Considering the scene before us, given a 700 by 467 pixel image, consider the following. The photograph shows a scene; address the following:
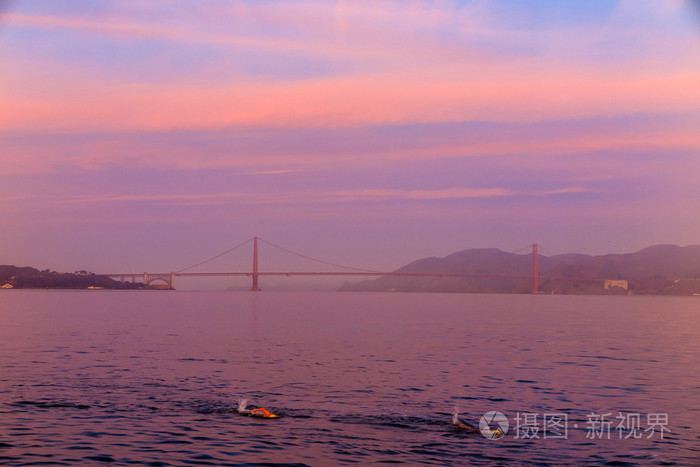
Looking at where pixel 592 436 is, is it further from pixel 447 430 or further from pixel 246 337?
pixel 246 337

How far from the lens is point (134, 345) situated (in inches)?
1553

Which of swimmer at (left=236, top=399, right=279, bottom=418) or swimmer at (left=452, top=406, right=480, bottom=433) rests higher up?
swimmer at (left=236, top=399, right=279, bottom=418)

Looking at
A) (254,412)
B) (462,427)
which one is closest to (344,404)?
(254,412)

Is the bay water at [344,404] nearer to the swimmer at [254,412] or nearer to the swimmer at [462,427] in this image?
the swimmer at [462,427]

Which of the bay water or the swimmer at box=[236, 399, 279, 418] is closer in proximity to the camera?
the bay water

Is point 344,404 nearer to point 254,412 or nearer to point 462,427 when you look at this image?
point 254,412

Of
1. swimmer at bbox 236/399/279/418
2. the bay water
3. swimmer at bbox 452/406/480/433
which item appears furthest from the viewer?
swimmer at bbox 236/399/279/418

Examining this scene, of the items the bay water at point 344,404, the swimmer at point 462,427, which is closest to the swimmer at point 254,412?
the bay water at point 344,404

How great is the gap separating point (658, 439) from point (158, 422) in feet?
39.5

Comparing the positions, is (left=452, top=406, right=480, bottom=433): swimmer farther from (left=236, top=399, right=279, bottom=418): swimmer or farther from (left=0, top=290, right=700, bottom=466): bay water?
(left=236, top=399, right=279, bottom=418): swimmer

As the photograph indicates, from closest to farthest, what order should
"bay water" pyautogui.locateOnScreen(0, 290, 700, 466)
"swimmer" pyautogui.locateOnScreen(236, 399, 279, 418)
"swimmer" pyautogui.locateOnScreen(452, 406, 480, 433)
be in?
"bay water" pyautogui.locateOnScreen(0, 290, 700, 466) → "swimmer" pyautogui.locateOnScreen(452, 406, 480, 433) → "swimmer" pyautogui.locateOnScreen(236, 399, 279, 418)

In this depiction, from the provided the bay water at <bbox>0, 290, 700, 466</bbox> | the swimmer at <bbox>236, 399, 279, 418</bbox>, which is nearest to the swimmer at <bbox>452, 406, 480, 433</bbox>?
the bay water at <bbox>0, 290, 700, 466</bbox>

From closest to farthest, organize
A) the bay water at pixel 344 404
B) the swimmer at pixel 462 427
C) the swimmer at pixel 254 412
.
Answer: the bay water at pixel 344 404, the swimmer at pixel 462 427, the swimmer at pixel 254 412

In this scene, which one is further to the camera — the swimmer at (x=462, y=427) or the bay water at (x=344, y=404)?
the swimmer at (x=462, y=427)
